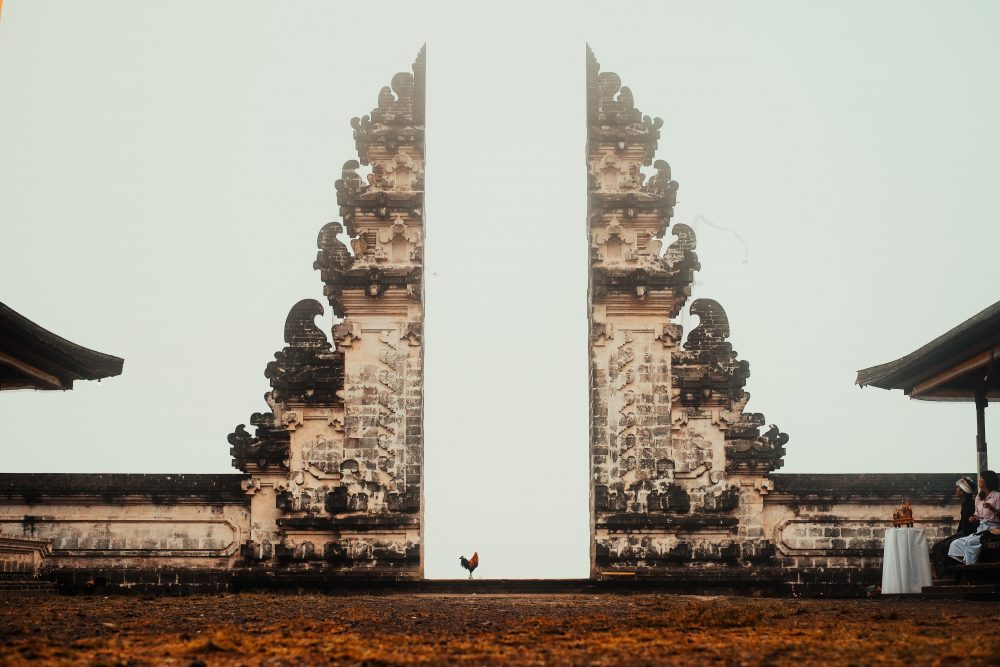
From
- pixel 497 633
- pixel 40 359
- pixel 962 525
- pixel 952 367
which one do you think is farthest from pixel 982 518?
pixel 40 359

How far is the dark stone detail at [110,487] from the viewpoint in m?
15.5

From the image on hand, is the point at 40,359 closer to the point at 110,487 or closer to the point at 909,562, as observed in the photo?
the point at 110,487

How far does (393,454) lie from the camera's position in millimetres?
15812

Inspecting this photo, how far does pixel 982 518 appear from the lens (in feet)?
44.4

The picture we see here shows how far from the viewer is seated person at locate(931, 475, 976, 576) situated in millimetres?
14117

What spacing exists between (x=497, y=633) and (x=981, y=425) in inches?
324

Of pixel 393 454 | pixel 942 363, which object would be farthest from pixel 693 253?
pixel 393 454

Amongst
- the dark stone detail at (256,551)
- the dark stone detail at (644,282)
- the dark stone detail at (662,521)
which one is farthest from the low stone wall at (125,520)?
the dark stone detail at (644,282)

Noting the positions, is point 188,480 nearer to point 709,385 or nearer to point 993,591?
point 709,385

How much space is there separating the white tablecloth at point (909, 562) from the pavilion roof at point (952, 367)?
2.01 meters

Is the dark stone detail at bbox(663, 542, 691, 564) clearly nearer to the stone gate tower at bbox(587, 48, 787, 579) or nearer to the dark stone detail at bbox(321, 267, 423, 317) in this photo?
the stone gate tower at bbox(587, 48, 787, 579)

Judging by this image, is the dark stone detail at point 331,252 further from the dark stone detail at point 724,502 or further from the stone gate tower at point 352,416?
the dark stone detail at point 724,502

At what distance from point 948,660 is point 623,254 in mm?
10270

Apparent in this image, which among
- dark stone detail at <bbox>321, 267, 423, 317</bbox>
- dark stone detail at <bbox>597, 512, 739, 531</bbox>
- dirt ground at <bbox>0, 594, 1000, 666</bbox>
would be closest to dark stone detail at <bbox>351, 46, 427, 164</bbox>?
dark stone detail at <bbox>321, 267, 423, 317</bbox>
